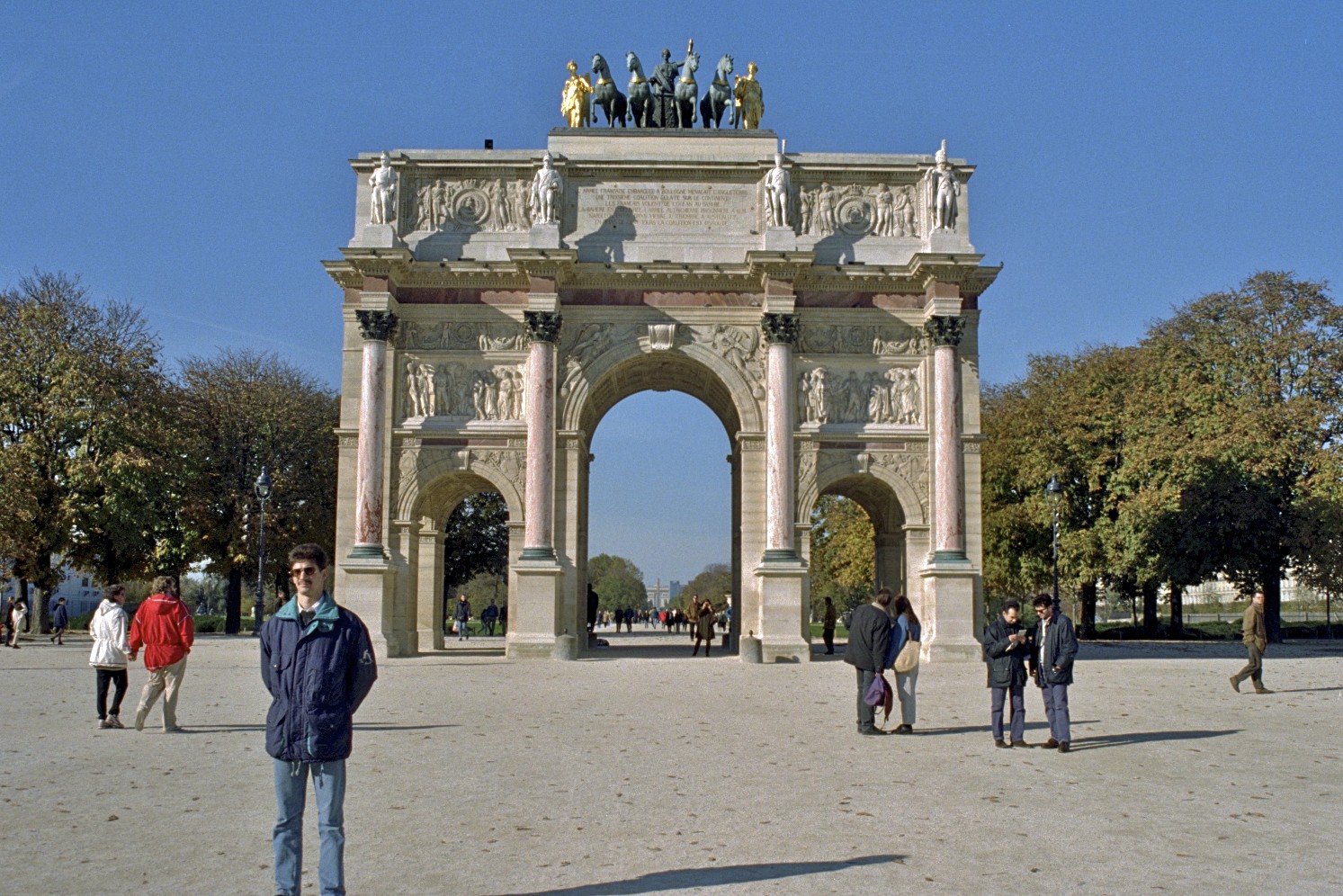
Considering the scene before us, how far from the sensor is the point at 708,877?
26.6ft

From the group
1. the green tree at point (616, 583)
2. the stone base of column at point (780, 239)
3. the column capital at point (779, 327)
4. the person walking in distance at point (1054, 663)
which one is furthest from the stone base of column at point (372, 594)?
the green tree at point (616, 583)

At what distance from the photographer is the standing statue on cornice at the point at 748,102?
3653 centimetres

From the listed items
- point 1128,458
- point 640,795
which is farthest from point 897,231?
point 640,795

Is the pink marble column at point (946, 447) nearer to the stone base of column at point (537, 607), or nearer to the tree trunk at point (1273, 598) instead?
the stone base of column at point (537, 607)

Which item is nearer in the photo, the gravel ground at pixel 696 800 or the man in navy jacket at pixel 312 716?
the man in navy jacket at pixel 312 716

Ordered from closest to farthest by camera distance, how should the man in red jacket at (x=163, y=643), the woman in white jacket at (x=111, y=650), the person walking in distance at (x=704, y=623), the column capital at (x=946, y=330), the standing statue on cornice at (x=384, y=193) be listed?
1. the man in red jacket at (x=163, y=643)
2. the woman in white jacket at (x=111, y=650)
3. the column capital at (x=946, y=330)
4. the standing statue on cornice at (x=384, y=193)
5. the person walking in distance at (x=704, y=623)

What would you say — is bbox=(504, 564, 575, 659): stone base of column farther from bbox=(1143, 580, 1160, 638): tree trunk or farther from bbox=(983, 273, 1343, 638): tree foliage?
bbox=(1143, 580, 1160, 638): tree trunk

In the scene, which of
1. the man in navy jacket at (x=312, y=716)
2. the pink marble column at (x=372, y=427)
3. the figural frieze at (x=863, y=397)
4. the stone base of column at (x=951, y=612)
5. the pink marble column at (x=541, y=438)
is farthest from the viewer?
the figural frieze at (x=863, y=397)

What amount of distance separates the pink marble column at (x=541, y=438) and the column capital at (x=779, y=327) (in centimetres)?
547

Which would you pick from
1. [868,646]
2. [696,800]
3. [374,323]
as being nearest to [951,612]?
[374,323]

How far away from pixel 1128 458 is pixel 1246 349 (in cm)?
550

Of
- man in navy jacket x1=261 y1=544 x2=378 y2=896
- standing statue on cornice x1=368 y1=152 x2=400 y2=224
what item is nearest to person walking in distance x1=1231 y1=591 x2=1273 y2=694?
man in navy jacket x1=261 y1=544 x2=378 y2=896

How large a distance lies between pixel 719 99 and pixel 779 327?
7.43m

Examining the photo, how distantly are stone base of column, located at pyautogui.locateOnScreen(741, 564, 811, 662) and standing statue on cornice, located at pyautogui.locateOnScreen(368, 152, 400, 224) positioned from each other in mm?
13577
